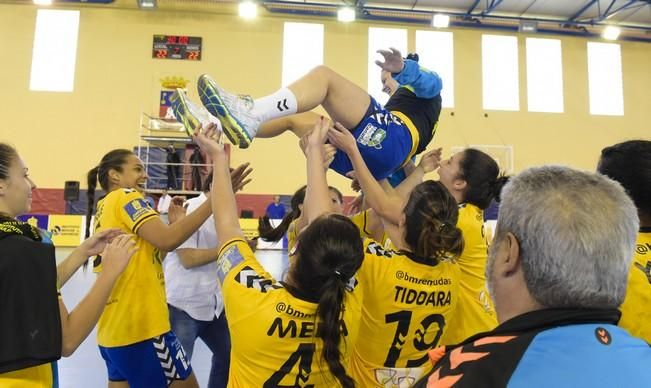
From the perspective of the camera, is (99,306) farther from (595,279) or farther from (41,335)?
(595,279)

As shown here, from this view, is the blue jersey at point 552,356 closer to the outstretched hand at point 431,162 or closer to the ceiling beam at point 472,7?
the outstretched hand at point 431,162

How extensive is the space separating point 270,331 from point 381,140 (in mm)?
1285

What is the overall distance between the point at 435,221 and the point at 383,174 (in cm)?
74

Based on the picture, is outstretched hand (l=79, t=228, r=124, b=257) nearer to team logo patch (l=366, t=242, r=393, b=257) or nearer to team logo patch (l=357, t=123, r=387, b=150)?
team logo patch (l=366, t=242, r=393, b=257)

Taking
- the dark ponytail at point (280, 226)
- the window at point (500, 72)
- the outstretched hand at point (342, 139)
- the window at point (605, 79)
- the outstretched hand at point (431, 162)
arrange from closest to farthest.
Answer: the outstretched hand at point (342, 139)
the outstretched hand at point (431, 162)
the dark ponytail at point (280, 226)
the window at point (500, 72)
the window at point (605, 79)

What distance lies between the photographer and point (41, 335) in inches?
53.1

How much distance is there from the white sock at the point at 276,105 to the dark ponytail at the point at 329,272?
2.77ft

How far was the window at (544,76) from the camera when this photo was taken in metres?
14.4

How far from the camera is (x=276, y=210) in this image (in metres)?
12.6

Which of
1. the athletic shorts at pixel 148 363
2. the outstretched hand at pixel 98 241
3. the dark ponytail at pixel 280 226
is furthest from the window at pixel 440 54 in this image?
the outstretched hand at pixel 98 241

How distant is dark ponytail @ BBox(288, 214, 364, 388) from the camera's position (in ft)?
4.45

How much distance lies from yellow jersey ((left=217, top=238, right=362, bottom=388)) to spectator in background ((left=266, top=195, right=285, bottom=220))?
10.9 meters

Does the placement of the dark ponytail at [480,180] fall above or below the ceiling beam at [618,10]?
below

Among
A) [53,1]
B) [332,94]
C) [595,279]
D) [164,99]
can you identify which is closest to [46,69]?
[53,1]
